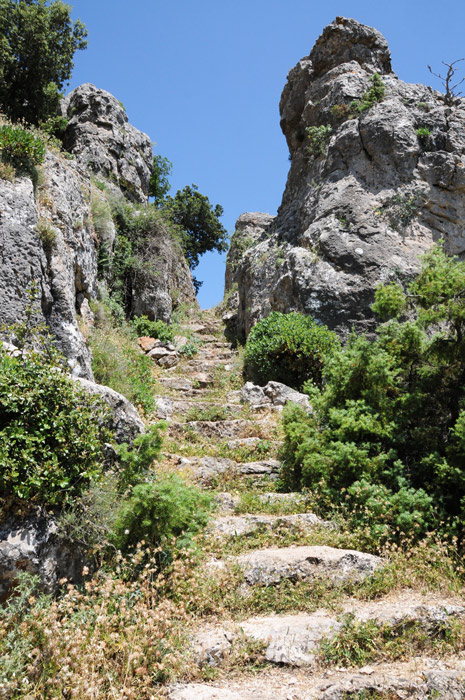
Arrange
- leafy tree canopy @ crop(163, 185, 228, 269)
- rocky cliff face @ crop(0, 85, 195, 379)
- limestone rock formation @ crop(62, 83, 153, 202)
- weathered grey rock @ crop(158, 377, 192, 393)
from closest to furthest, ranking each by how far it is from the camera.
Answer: rocky cliff face @ crop(0, 85, 195, 379) < weathered grey rock @ crop(158, 377, 192, 393) < limestone rock formation @ crop(62, 83, 153, 202) < leafy tree canopy @ crop(163, 185, 228, 269)

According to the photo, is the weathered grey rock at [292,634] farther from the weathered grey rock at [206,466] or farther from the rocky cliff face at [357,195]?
the rocky cliff face at [357,195]

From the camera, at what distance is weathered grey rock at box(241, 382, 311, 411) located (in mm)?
10531

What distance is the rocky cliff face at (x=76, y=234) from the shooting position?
26.5 ft

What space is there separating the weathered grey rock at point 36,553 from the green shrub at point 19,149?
7.56m

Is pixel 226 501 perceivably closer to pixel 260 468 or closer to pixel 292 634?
pixel 260 468

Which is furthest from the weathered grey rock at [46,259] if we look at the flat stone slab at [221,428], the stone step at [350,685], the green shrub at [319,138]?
the green shrub at [319,138]

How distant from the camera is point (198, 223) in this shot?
28469mm

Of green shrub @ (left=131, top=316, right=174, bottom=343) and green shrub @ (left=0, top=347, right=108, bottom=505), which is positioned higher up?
green shrub @ (left=131, top=316, right=174, bottom=343)

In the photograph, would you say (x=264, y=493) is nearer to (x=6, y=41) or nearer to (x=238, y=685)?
(x=238, y=685)

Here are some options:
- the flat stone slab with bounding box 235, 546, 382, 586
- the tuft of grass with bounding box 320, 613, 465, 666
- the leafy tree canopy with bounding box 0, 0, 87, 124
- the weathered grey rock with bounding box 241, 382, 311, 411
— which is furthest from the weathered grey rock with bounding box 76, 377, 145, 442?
the leafy tree canopy with bounding box 0, 0, 87, 124

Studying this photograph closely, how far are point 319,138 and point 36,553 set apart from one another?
1682 centimetres

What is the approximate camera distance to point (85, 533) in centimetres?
456

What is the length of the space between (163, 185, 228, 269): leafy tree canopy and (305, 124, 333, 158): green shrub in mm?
11427

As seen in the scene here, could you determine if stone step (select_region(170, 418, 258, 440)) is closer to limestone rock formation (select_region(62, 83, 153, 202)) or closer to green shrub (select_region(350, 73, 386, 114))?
green shrub (select_region(350, 73, 386, 114))
